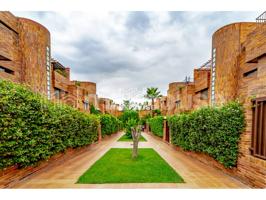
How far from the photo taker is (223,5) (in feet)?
11.1

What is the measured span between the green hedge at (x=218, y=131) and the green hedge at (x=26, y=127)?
5530 millimetres

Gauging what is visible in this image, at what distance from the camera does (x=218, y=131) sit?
5.35 meters

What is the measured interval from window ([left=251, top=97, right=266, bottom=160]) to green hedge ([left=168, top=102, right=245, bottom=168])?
1.42ft

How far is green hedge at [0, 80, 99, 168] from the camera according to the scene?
3846mm

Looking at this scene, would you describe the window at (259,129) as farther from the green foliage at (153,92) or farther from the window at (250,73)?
the green foliage at (153,92)

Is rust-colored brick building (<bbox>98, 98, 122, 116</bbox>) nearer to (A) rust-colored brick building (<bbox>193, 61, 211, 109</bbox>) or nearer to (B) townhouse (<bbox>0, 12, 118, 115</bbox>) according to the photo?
(B) townhouse (<bbox>0, 12, 118, 115</bbox>)

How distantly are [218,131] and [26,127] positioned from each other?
5729mm

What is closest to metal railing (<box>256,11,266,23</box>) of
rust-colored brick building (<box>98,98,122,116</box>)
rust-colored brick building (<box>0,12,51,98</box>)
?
rust-colored brick building (<box>0,12,51,98</box>)

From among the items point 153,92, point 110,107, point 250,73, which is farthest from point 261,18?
point 110,107

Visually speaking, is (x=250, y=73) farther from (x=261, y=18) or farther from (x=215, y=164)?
(x=215, y=164)

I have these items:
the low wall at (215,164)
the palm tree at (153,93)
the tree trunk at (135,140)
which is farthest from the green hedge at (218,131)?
the palm tree at (153,93)

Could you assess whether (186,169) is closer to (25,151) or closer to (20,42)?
(25,151)

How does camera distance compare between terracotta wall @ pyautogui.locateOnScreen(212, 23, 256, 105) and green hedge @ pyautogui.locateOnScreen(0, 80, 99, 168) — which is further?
terracotta wall @ pyautogui.locateOnScreen(212, 23, 256, 105)
